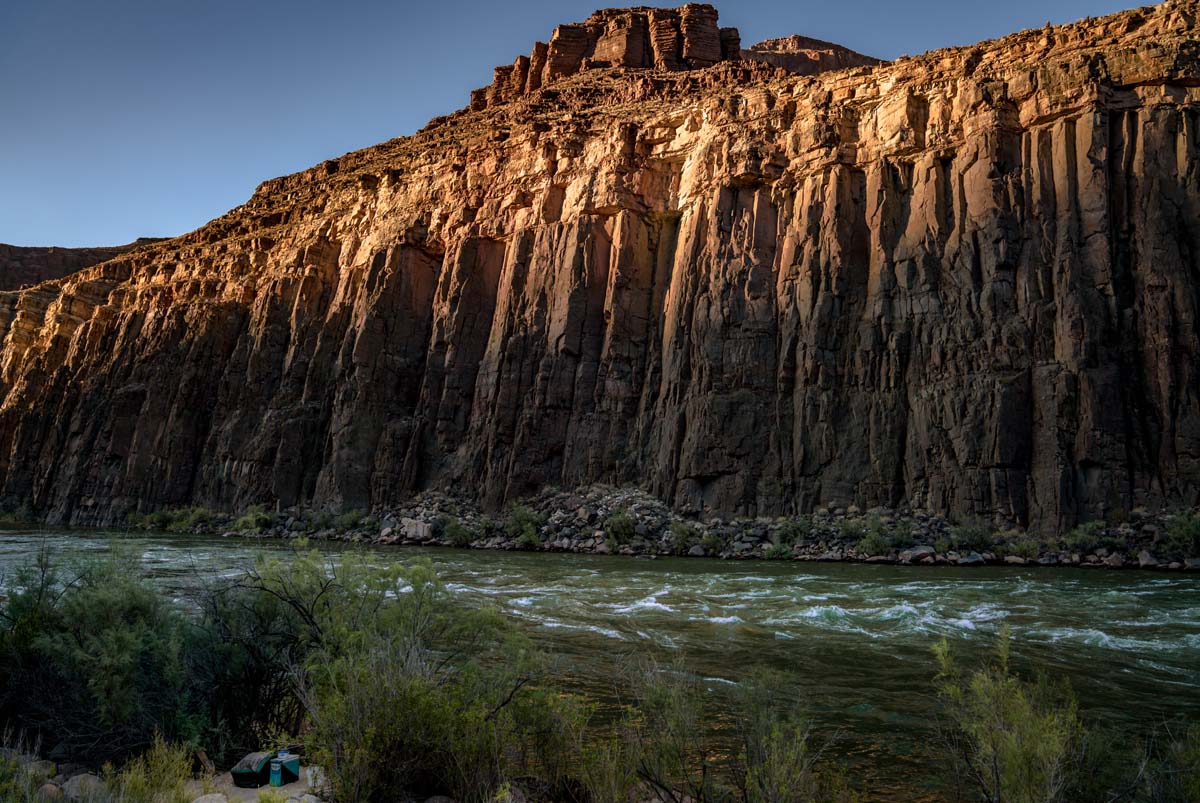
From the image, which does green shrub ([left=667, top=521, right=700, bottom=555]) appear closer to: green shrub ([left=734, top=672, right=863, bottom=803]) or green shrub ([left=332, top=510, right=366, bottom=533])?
green shrub ([left=332, top=510, right=366, bottom=533])

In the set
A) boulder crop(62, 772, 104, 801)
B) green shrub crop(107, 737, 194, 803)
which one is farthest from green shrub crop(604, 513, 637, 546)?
boulder crop(62, 772, 104, 801)

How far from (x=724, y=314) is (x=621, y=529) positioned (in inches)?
430

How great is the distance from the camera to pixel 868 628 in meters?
11.4

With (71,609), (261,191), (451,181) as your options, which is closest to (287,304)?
(451,181)

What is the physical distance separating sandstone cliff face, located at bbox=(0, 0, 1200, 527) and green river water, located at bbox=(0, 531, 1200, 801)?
810 centimetres

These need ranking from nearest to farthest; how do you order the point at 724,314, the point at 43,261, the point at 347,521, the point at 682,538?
the point at 682,538 → the point at 724,314 → the point at 347,521 → the point at 43,261

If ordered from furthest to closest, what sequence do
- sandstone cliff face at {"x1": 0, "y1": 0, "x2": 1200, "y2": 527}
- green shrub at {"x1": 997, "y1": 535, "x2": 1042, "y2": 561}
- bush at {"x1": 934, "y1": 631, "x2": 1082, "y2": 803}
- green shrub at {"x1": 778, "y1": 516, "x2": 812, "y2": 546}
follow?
green shrub at {"x1": 778, "y1": 516, "x2": 812, "y2": 546}, sandstone cliff face at {"x1": 0, "y1": 0, "x2": 1200, "y2": 527}, green shrub at {"x1": 997, "y1": 535, "x2": 1042, "y2": 561}, bush at {"x1": 934, "y1": 631, "x2": 1082, "y2": 803}

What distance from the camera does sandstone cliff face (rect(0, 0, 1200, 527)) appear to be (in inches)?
1025

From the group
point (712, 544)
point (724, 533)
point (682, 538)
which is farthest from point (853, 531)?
point (682, 538)

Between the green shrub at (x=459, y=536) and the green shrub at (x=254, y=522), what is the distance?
1122 centimetres

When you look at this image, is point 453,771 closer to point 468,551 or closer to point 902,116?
point 468,551

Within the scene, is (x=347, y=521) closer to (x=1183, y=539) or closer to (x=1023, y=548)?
(x=1023, y=548)

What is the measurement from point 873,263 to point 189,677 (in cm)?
3039

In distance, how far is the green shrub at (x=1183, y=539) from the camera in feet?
68.7
